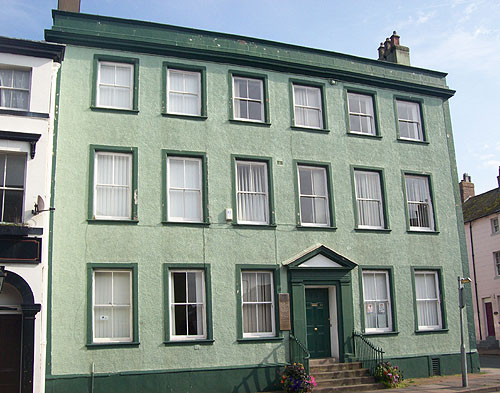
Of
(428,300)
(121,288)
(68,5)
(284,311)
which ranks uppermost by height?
(68,5)

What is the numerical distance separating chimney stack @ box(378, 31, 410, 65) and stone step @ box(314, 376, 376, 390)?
1203cm

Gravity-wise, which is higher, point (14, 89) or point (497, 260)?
point (14, 89)

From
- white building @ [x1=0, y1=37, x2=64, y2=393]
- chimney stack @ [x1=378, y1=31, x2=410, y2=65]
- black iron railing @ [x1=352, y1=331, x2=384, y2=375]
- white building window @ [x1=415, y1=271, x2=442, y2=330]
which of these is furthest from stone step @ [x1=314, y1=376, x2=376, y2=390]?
chimney stack @ [x1=378, y1=31, x2=410, y2=65]

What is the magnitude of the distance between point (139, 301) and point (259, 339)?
12.2 ft

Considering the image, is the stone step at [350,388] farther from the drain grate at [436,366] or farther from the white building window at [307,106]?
the white building window at [307,106]

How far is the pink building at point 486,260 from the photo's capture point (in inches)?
1406

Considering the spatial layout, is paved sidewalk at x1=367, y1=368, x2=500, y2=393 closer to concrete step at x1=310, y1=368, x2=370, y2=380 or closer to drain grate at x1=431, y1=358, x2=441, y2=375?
drain grate at x1=431, y1=358, x2=441, y2=375

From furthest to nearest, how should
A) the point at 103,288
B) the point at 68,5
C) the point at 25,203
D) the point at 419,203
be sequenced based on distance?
the point at 419,203
the point at 68,5
the point at 103,288
the point at 25,203

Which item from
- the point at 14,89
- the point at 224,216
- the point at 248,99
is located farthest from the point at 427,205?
the point at 14,89

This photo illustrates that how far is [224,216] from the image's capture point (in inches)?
685

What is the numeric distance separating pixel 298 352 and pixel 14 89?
1089cm

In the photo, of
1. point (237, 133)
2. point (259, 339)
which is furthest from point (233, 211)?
point (259, 339)

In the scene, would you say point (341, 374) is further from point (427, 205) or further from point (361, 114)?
point (361, 114)

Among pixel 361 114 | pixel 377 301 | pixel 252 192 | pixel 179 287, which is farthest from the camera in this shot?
pixel 361 114
